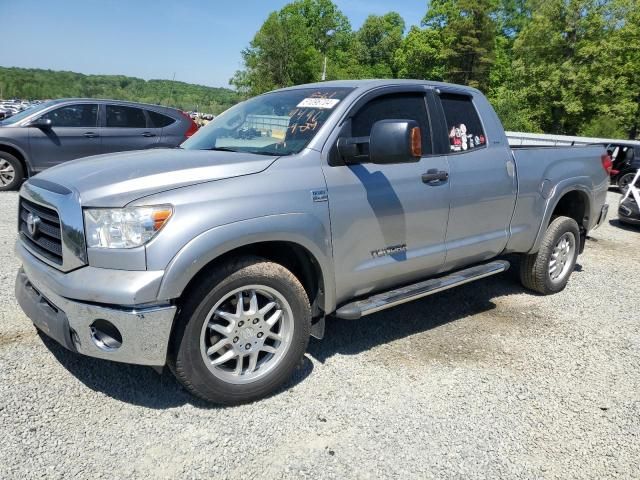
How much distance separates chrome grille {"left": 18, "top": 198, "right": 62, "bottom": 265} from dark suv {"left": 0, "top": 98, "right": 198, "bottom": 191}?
6.38 meters

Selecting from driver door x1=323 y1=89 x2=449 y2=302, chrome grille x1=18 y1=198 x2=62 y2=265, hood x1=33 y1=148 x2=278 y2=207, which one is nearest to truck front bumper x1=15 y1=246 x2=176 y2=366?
chrome grille x1=18 y1=198 x2=62 y2=265

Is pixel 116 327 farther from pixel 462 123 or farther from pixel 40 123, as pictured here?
pixel 40 123

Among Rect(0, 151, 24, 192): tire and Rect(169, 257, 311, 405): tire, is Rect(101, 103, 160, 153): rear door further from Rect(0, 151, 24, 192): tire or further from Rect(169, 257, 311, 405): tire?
Rect(169, 257, 311, 405): tire

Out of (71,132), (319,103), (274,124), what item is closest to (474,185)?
(319,103)

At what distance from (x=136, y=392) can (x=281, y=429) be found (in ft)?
3.01

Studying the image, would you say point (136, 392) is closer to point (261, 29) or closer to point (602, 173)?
point (602, 173)

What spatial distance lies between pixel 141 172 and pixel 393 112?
1806 mm

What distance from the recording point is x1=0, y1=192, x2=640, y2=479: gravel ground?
2480 mm

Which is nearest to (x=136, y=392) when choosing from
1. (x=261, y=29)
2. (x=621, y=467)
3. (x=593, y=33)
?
(x=621, y=467)

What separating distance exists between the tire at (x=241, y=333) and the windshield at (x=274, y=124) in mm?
861

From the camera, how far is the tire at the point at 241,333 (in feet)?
8.71

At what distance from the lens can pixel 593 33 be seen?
3391cm

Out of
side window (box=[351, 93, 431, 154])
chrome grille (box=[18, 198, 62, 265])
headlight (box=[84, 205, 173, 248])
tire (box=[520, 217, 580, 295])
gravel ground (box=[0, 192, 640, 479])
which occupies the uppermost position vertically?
side window (box=[351, 93, 431, 154])

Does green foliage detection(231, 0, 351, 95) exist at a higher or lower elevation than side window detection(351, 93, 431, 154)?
higher
